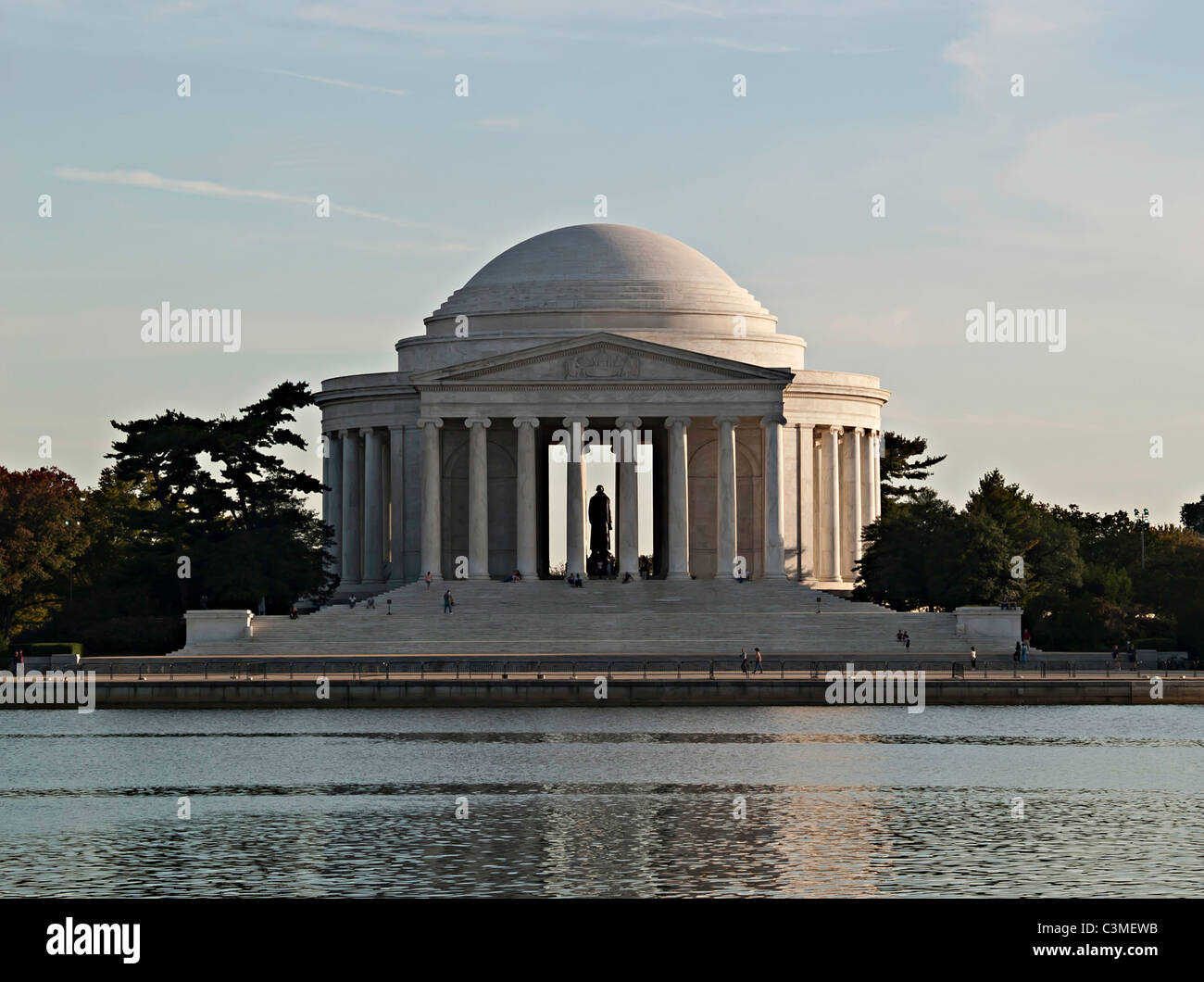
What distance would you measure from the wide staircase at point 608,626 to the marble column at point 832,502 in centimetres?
1984

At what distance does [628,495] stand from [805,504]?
1447 cm

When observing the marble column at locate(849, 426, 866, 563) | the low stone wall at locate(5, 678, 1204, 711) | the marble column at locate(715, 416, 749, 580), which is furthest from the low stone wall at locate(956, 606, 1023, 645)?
the marble column at locate(849, 426, 866, 563)

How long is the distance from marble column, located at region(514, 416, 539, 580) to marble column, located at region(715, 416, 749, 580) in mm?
10518

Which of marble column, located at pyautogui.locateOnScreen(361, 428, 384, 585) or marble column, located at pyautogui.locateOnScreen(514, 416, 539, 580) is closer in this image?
marble column, located at pyautogui.locateOnScreen(514, 416, 539, 580)

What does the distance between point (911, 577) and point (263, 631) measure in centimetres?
3373

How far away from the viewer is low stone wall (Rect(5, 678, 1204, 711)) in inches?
2958

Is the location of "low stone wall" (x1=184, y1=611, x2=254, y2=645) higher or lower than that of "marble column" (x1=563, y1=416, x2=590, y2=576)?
lower

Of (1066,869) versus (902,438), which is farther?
(902,438)

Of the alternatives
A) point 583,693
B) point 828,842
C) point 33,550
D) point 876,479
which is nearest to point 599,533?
point 876,479

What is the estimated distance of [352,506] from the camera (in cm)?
13238

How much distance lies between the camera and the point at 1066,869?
134 ft

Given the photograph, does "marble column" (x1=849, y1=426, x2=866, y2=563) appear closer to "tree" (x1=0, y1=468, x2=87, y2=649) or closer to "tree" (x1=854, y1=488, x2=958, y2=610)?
"tree" (x1=854, y1=488, x2=958, y2=610)

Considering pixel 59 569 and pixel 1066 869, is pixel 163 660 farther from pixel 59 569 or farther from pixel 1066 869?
pixel 1066 869
